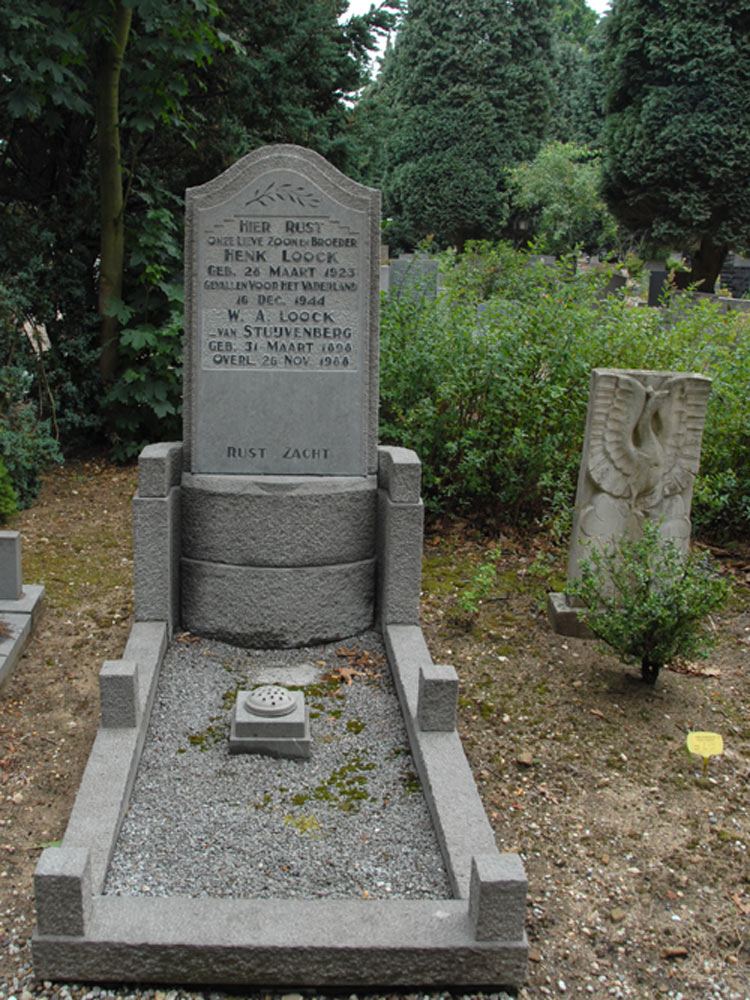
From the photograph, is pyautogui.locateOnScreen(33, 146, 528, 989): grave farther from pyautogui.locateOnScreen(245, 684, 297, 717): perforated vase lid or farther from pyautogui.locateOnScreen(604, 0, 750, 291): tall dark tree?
pyautogui.locateOnScreen(604, 0, 750, 291): tall dark tree

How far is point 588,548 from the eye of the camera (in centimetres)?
535

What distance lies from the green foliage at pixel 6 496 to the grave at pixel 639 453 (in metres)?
A: 4.26

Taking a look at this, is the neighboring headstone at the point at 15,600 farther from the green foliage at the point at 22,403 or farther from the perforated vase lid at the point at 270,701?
the green foliage at the point at 22,403

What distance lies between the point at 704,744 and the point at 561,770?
63cm

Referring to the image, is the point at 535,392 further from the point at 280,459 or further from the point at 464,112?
the point at 464,112

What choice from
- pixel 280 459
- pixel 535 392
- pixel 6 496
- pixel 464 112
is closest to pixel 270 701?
pixel 280 459

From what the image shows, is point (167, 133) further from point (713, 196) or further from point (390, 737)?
point (713, 196)

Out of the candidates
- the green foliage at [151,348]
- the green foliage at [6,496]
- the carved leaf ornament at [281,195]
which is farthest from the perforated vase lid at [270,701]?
the green foliage at [151,348]

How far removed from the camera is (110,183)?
8.28m

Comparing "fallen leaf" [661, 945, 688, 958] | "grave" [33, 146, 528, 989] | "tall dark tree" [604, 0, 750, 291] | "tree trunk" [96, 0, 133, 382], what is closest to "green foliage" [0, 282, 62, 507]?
"tree trunk" [96, 0, 133, 382]

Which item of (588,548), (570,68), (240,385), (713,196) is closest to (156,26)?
(240,385)

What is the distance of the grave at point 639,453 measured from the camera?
16.8 feet

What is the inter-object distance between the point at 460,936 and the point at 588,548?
2.93 metres

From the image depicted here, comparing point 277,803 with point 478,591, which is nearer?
point 277,803
